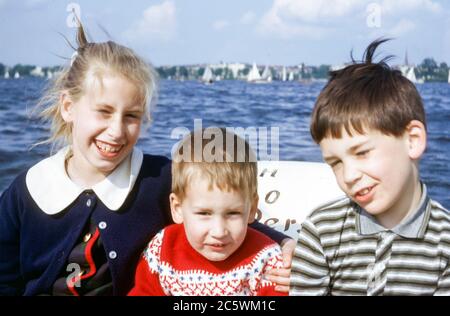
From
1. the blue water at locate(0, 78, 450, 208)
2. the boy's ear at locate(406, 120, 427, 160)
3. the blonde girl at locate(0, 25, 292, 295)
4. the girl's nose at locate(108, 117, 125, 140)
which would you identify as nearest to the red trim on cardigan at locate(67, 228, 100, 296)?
the blonde girl at locate(0, 25, 292, 295)

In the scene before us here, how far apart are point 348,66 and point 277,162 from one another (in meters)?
0.92

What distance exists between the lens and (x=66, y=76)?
1.51 metres

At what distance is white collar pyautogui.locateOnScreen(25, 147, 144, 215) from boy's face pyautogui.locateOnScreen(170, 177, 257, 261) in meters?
0.22

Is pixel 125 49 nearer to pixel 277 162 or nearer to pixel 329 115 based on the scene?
pixel 329 115

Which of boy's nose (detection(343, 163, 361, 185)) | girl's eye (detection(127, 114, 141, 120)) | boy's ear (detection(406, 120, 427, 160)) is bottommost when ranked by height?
boy's nose (detection(343, 163, 361, 185))

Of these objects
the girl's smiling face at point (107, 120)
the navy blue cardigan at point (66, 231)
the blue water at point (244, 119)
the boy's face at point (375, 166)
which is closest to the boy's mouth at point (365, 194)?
the boy's face at point (375, 166)

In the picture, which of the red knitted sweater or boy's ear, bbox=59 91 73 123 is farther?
boy's ear, bbox=59 91 73 123

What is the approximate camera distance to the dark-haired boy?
1.21 m

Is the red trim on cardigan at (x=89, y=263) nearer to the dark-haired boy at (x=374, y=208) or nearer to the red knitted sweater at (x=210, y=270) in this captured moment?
the red knitted sweater at (x=210, y=270)

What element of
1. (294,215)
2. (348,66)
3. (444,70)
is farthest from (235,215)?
(444,70)

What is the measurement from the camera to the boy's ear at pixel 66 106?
1.48 m

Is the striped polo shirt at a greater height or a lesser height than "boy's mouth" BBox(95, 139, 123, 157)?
lesser

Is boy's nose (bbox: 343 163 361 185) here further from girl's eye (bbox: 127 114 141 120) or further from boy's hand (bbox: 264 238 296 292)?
girl's eye (bbox: 127 114 141 120)

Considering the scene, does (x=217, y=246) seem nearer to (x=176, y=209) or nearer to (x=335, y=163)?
(x=176, y=209)
